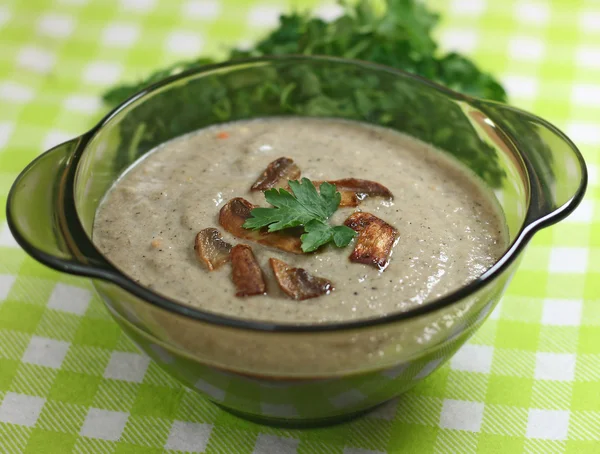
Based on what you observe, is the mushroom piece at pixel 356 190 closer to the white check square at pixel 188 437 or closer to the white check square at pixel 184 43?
the white check square at pixel 188 437

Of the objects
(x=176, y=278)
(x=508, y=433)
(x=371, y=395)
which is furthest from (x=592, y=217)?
(x=176, y=278)

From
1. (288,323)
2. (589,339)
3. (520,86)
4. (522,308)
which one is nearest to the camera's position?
(288,323)

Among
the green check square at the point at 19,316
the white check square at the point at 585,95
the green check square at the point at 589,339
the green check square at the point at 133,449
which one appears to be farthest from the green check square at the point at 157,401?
the white check square at the point at 585,95

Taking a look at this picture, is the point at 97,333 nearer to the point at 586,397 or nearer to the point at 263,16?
the point at 586,397

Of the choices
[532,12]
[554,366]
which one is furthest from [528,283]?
[532,12]

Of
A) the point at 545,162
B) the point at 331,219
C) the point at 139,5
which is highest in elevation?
the point at 545,162

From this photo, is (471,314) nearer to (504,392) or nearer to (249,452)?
(504,392)
